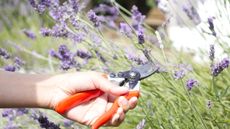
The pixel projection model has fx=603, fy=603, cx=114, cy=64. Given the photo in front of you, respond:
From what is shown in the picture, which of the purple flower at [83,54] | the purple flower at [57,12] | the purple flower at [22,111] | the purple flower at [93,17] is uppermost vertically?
the purple flower at [57,12]

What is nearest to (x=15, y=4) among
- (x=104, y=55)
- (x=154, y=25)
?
(x=154, y=25)

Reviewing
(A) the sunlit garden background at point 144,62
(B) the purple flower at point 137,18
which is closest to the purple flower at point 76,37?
(A) the sunlit garden background at point 144,62

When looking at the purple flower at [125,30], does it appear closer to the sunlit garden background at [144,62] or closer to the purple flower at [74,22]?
the sunlit garden background at [144,62]

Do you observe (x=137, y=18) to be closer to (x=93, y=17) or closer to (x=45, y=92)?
(x=93, y=17)

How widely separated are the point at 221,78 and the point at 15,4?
14.6ft

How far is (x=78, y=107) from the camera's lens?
71.7 inches

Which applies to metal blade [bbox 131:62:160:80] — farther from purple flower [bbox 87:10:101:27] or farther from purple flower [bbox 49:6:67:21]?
purple flower [bbox 49:6:67:21]

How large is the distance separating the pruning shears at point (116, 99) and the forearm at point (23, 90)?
70mm

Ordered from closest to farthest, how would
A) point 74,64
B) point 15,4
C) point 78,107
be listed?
1. point 78,107
2. point 74,64
3. point 15,4

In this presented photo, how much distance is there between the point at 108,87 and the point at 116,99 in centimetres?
5

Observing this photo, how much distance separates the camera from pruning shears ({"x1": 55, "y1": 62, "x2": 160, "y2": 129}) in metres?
1.67

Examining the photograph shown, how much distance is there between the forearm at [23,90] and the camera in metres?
1.83

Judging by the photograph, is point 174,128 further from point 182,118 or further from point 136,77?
point 136,77

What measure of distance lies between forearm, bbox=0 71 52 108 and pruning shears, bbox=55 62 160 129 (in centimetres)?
7
